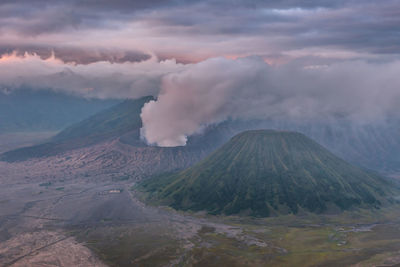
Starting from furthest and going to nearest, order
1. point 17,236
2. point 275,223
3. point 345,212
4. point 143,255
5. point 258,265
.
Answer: point 345,212, point 275,223, point 17,236, point 143,255, point 258,265

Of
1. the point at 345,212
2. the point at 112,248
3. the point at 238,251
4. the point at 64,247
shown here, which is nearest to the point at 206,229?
the point at 238,251

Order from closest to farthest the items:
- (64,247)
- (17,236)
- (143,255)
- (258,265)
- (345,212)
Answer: (258,265)
(143,255)
(64,247)
(17,236)
(345,212)

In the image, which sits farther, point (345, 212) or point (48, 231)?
point (345, 212)

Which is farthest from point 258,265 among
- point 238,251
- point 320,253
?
point 320,253

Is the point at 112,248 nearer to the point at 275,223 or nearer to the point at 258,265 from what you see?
the point at 258,265

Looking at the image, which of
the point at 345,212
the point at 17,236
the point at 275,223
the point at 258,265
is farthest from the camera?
the point at 345,212

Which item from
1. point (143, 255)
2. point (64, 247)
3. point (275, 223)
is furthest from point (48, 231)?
point (275, 223)

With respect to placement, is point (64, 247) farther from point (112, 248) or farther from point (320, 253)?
point (320, 253)

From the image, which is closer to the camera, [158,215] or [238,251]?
[238,251]

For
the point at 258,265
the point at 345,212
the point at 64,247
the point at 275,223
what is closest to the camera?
the point at 258,265
